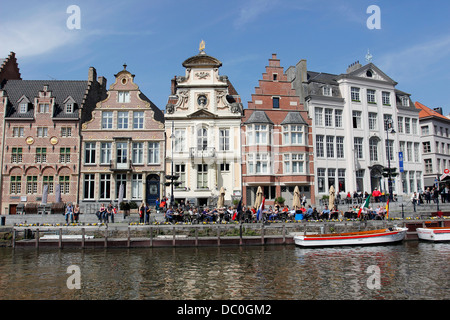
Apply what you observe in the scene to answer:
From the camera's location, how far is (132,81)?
125ft

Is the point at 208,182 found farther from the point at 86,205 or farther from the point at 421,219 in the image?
the point at 421,219

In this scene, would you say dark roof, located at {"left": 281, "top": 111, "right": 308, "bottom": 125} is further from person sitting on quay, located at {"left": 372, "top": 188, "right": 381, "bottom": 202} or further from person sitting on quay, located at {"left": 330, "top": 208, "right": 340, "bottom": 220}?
person sitting on quay, located at {"left": 330, "top": 208, "right": 340, "bottom": 220}

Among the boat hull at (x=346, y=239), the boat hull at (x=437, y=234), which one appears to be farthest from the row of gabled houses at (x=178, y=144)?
the boat hull at (x=346, y=239)

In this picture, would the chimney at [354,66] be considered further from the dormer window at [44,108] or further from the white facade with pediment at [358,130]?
the dormer window at [44,108]

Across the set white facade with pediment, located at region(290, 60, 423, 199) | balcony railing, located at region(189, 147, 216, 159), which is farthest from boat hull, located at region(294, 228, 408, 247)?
balcony railing, located at region(189, 147, 216, 159)

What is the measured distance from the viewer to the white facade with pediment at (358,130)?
3956cm

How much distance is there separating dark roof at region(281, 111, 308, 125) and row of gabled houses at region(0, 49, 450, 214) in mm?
106

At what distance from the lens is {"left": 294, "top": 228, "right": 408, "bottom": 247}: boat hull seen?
77.3 ft

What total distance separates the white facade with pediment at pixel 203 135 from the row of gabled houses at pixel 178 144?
103 millimetres

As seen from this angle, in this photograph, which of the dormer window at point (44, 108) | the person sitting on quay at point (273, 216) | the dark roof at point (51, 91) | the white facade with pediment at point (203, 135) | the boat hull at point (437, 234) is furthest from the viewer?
the dark roof at point (51, 91)

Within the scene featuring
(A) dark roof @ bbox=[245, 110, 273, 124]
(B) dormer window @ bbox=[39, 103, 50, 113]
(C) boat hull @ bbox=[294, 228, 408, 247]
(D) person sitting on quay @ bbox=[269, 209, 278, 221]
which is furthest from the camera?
(B) dormer window @ bbox=[39, 103, 50, 113]

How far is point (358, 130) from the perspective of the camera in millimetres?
41250
